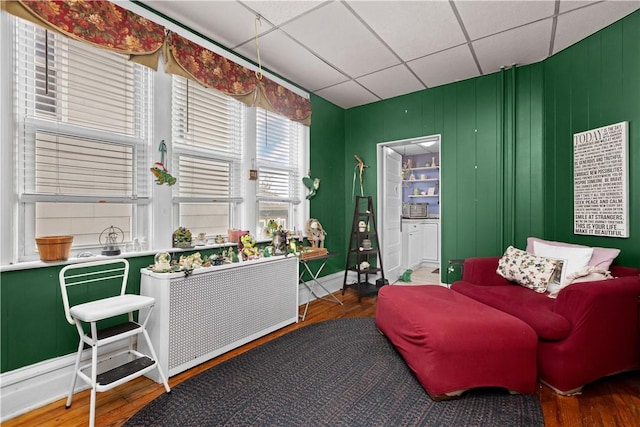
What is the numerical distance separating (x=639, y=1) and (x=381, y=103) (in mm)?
2655

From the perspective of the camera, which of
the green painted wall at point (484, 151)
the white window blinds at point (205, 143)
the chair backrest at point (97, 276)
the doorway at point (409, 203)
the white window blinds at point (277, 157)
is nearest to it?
the chair backrest at point (97, 276)

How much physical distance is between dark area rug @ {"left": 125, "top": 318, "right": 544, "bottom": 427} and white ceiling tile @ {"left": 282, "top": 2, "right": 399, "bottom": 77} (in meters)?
2.82

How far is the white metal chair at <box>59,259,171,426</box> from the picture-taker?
177 centimetres

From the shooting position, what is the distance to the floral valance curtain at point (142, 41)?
1928mm

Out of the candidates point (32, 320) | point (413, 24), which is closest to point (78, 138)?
point (32, 320)

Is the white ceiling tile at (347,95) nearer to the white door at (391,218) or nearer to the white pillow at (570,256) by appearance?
the white door at (391,218)

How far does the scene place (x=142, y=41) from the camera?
2.36 metres

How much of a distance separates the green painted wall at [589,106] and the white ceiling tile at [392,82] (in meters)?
1.43

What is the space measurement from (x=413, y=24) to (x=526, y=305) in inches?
97.0

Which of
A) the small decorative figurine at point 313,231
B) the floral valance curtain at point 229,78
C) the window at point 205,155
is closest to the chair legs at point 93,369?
the window at point 205,155

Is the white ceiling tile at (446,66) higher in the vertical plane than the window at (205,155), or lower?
higher

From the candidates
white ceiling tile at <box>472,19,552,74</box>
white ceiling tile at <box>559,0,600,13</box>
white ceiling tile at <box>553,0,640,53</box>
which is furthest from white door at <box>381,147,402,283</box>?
white ceiling tile at <box>559,0,600,13</box>

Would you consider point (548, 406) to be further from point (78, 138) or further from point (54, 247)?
point (78, 138)

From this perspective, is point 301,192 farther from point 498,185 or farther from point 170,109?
point 498,185
